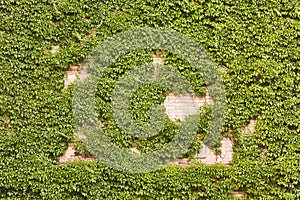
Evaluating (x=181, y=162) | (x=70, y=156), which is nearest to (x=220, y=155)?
(x=181, y=162)

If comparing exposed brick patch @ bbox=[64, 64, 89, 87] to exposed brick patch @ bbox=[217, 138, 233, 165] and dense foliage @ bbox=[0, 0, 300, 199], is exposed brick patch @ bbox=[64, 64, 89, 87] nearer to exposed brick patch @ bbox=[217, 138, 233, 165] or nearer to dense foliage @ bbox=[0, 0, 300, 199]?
dense foliage @ bbox=[0, 0, 300, 199]

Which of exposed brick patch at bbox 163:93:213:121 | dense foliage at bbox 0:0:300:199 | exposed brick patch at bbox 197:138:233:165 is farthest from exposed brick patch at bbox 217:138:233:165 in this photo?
exposed brick patch at bbox 163:93:213:121

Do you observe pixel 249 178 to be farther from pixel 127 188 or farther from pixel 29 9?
pixel 29 9

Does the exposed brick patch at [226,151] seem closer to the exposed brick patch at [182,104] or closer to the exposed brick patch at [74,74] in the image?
the exposed brick patch at [182,104]

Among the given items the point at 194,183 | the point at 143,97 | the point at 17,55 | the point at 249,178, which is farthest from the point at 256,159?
the point at 17,55

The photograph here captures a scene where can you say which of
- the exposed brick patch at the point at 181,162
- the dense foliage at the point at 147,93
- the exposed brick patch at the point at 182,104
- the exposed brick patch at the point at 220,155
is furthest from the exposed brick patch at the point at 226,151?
the exposed brick patch at the point at 182,104

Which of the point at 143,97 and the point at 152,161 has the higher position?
the point at 143,97

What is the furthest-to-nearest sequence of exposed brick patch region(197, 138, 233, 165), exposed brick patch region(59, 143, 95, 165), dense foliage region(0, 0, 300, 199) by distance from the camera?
exposed brick patch region(197, 138, 233, 165), exposed brick patch region(59, 143, 95, 165), dense foliage region(0, 0, 300, 199)
